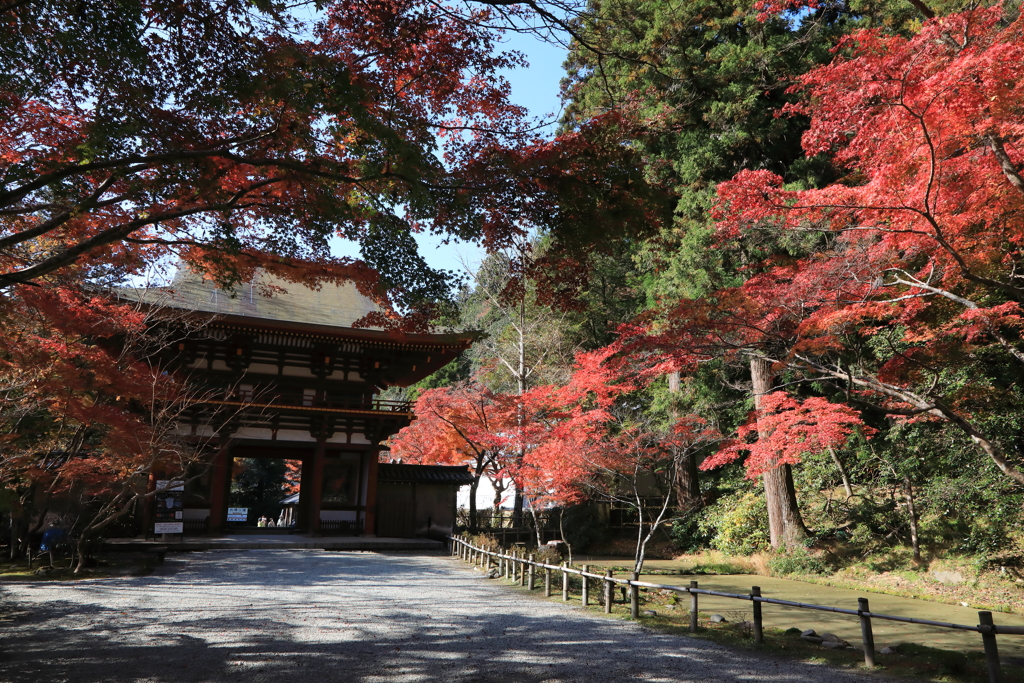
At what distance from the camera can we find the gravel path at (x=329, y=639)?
473 centimetres

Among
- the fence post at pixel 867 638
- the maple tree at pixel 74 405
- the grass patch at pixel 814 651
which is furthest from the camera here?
the maple tree at pixel 74 405

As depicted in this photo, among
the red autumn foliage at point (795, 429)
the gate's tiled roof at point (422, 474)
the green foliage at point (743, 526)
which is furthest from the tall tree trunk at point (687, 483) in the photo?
the red autumn foliage at point (795, 429)

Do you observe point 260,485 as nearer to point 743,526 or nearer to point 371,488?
point 371,488

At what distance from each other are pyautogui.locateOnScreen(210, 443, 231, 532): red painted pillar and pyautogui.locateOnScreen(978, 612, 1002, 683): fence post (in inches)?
562

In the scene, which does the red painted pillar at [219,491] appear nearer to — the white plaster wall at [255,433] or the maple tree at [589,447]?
the white plaster wall at [255,433]

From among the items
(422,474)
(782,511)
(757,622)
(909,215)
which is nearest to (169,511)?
(422,474)

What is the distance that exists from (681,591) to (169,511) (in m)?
11.0

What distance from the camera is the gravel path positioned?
473 cm

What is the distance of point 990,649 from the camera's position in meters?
4.55

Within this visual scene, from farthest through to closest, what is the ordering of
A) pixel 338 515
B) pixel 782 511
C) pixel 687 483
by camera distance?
pixel 687 483
pixel 338 515
pixel 782 511

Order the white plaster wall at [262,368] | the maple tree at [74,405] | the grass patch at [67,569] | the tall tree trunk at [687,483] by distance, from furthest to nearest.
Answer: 1. the tall tree trunk at [687,483]
2. the white plaster wall at [262,368]
3. the grass patch at [67,569]
4. the maple tree at [74,405]

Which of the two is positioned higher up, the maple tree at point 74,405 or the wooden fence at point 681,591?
the maple tree at point 74,405

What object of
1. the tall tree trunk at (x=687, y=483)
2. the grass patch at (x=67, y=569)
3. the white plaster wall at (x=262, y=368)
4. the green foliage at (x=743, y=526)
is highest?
the white plaster wall at (x=262, y=368)

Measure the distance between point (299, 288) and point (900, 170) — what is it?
50.4 ft
